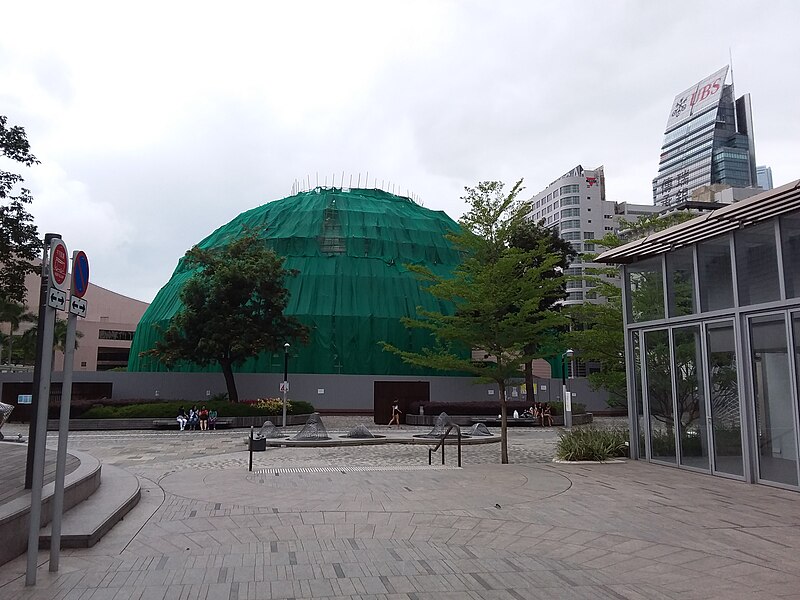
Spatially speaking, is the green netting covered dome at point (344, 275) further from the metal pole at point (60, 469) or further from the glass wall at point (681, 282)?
the metal pole at point (60, 469)

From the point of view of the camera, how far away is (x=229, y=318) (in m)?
33.6

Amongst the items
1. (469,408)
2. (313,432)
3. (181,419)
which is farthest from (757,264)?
(181,419)

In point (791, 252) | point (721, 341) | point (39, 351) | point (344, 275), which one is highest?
point (344, 275)


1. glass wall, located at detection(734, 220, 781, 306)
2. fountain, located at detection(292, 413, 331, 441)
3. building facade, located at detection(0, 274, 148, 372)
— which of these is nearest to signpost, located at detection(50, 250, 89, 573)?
glass wall, located at detection(734, 220, 781, 306)

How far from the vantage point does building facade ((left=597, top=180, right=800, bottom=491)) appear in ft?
36.8

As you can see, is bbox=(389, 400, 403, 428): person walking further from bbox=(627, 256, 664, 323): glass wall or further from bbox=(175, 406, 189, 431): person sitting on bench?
bbox=(627, 256, 664, 323): glass wall

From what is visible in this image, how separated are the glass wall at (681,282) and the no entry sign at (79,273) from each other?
11832mm

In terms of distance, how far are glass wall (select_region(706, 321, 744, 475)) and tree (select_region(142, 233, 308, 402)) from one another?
81.8ft

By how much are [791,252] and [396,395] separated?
90.6ft

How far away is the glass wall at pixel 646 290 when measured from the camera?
1470 centimetres

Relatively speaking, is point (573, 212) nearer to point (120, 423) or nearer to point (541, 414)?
point (541, 414)

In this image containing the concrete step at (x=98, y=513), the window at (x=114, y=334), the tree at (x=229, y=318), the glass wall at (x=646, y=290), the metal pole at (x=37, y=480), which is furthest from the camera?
the window at (x=114, y=334)

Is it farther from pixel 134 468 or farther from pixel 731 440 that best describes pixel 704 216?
pixel 134 468

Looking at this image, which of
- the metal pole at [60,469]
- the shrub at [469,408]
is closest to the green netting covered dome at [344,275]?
the shrub at [469,408]
